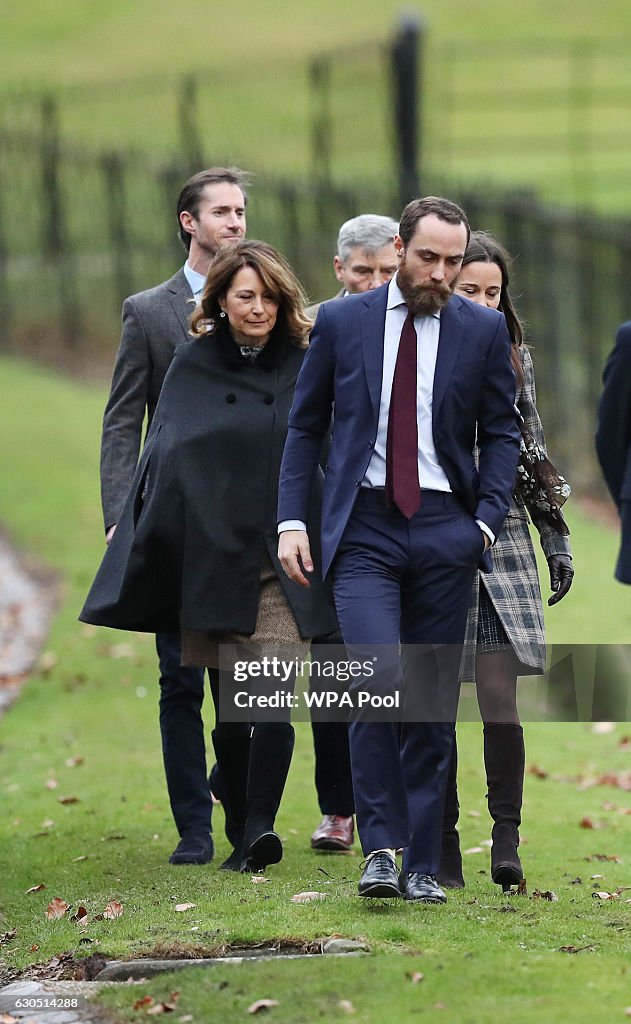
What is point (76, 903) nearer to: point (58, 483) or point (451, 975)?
point (451, 975)

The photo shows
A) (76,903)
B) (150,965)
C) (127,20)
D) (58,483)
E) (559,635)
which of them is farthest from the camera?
(127,20)

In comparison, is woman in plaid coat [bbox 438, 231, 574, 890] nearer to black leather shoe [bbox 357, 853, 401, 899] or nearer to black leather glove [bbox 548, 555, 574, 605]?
black leather glove [bbox 548, 555, 574, 605]

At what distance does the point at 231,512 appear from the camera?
664cm

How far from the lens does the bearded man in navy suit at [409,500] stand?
592 centimetres

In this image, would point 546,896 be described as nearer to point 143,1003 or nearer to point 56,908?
point 56,908

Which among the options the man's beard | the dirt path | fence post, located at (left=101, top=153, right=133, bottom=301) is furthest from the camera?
fence post, located at (left=101, top=153, right=133, bottom=301)

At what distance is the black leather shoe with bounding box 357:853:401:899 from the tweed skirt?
0.97 meters

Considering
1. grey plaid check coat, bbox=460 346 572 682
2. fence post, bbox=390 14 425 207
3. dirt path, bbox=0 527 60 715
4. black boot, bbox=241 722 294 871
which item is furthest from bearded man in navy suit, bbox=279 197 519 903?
fence post, bbox=390 14 425 207

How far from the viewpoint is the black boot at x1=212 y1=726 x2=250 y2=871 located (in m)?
7.10

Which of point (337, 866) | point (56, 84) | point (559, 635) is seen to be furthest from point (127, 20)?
point (337, 866)

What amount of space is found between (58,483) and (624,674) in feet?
39.3

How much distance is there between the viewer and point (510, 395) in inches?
242

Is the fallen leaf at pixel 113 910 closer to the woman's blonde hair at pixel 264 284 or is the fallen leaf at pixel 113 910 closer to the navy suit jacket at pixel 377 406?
the navy suit jacket at pixel 377 406

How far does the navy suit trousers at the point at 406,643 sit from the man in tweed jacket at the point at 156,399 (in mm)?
1348
